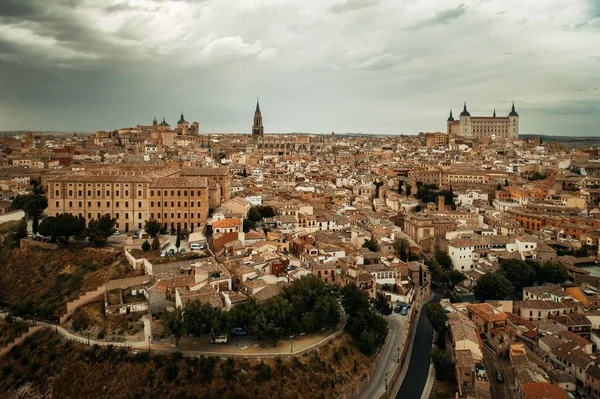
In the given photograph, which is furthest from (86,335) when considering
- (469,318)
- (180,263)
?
(469,318)

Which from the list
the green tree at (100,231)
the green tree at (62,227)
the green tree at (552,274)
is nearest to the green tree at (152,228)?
the green tree at (100,231)

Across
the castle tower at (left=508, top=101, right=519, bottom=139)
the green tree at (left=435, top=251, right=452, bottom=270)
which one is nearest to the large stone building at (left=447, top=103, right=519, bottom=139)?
the castle tower at (left=508, top=101, right=519, bottom=139)

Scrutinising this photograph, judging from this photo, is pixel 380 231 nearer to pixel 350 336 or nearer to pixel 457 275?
pixel 457 275

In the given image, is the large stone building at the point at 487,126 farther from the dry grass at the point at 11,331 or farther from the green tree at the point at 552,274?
the dry grass at the point at 11,331

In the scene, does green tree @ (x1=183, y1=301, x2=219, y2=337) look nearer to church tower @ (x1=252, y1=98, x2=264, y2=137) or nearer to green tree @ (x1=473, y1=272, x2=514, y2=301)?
green tree @ (x1=473, y1=272, x2=514, y2=301)

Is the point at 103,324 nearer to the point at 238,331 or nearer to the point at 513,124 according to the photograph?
the point at 238,331
